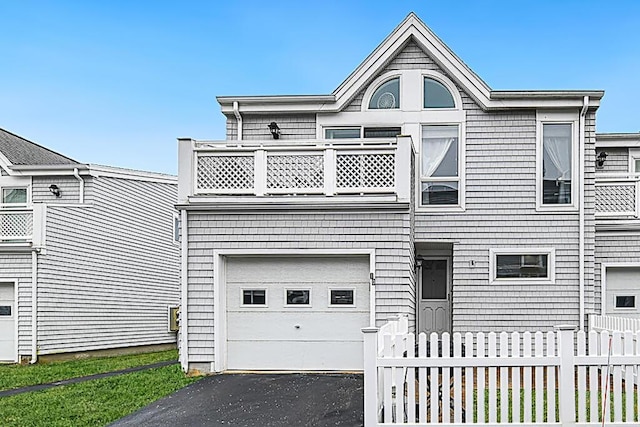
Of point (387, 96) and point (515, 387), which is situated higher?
point (387, 96)

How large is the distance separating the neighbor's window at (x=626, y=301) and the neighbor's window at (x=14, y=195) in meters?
15.7

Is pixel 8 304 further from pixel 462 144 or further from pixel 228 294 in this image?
pixel 462 144

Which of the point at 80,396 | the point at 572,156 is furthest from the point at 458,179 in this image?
the point at 80,396

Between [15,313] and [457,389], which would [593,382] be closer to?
[457,389]

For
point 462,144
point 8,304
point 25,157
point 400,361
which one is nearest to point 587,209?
A: point 462,144

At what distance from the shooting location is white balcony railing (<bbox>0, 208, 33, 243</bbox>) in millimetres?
17141

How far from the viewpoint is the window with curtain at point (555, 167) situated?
43.6ft

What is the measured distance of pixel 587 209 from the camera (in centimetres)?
1317

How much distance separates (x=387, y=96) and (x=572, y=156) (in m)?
3.79

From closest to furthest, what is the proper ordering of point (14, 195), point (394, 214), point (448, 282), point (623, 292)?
point (394, 214)
point (623, 292)
point (448, 282)
point (14, 195)

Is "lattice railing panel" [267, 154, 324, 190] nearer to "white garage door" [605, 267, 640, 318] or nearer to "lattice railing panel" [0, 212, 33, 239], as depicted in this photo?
"white garage door" [605, 267, 640, 318]

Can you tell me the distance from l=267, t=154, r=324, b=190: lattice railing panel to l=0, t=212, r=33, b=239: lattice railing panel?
28.4 feet

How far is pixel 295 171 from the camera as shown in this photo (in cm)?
1142

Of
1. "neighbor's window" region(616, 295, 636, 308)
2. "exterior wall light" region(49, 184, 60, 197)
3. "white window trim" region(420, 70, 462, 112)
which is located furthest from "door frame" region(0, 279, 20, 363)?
"neighbor's window" region(616, 295, 636, 308)
